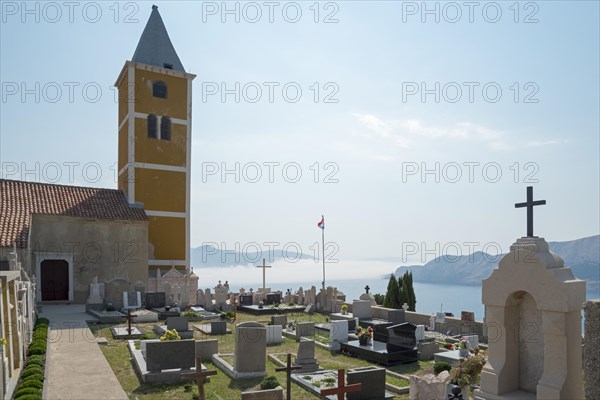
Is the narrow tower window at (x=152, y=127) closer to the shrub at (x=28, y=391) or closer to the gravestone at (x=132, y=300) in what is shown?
the gravestone at (x=132, y=300)

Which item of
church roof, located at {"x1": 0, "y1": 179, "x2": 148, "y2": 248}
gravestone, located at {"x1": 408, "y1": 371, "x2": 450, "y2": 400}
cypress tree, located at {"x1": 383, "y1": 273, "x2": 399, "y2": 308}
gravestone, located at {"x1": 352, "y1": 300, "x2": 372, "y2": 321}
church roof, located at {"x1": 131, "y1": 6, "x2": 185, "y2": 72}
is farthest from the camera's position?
church roof, located at {"x1": 131, "y1": 6, "x2": 185, "y2": 72}

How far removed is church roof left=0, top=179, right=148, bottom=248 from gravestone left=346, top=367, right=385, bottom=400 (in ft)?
67.8

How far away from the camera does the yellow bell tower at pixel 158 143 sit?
108 ft

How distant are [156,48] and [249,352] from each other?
29563 millimetres

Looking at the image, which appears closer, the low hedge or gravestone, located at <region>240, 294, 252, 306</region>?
the low hedge

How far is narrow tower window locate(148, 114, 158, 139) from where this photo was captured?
1332 inches

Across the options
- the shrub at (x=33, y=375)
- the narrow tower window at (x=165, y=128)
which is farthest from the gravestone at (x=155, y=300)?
the shrub at (x=33, y=375)

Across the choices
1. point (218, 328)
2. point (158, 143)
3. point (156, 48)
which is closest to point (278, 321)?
point (218, 328)

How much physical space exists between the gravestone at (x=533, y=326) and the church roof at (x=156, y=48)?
106 ft

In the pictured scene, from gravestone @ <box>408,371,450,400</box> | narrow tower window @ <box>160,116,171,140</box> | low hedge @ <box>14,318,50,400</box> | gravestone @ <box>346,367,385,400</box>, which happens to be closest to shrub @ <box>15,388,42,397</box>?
low hedge @ <box>14,318,50,400</box>

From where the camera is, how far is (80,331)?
18062 millimetres

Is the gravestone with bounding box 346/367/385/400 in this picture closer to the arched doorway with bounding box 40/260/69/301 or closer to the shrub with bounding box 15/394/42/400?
the shrub with bounding box 15/394/42/400

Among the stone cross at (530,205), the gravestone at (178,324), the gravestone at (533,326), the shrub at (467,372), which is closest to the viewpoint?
the gravestone at (533,326)

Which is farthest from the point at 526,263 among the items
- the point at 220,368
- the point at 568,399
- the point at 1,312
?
the point at 1,312
